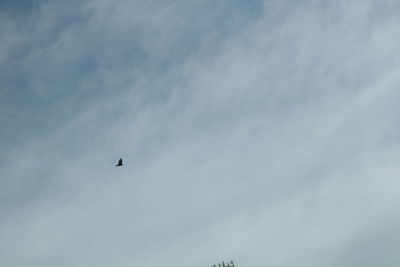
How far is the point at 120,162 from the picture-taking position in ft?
131

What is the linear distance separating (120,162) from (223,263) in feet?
143

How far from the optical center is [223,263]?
74750 millimetres

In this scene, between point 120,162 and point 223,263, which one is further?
point 223,263
